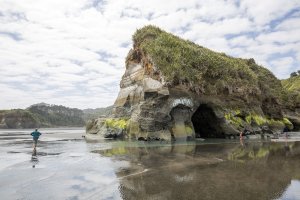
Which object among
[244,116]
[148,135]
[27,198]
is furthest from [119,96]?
[27,198]

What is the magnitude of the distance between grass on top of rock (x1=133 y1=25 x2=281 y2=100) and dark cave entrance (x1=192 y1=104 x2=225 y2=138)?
377cm

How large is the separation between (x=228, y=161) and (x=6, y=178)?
12.6 metres

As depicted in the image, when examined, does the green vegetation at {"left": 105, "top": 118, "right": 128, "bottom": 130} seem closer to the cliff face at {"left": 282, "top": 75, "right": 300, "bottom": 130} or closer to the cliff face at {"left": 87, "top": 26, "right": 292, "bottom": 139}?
the cliff face at {"left": 87, "top": 26, "right": 292, "bottom": 139}

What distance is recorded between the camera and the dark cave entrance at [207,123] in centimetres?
4569

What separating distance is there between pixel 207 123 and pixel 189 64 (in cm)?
1027

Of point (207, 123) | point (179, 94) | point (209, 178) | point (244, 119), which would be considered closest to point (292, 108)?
point (244, 119)

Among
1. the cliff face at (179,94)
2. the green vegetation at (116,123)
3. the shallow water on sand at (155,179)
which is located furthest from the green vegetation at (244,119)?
the shallow water on sand at (155,179)

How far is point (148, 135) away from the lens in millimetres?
40406

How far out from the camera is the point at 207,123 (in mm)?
48438

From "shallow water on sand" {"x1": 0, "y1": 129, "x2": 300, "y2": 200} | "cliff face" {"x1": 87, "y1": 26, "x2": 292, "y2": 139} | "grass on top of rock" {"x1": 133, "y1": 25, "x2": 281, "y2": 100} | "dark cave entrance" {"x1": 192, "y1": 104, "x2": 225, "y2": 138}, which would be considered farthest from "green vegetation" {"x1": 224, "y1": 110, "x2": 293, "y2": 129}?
"shallow water on sand" {"x1": 0, "y1": 129, "x2": 300, "y2": 200}

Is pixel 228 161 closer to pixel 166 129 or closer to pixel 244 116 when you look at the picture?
pixel 166 129

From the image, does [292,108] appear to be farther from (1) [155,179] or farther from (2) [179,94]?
(1) [155,179]

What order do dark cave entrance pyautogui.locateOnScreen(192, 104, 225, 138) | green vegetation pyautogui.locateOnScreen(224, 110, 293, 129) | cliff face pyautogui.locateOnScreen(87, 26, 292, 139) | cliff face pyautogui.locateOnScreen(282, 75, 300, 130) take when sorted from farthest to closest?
1. cliff face pyautogui.locateOnScreen(282, 75, 300, 130)
2. dark cave entrance pyautogui.locateOnScreen(192, 104, 225, 138)
3. green vegetation pyautogui.locateOnScreen(224, 110, 293, 129)
4. cliff face pyautogui.locateOnScreen(87, 26, 292, 139)

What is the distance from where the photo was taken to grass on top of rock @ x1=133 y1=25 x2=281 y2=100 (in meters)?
42.5
